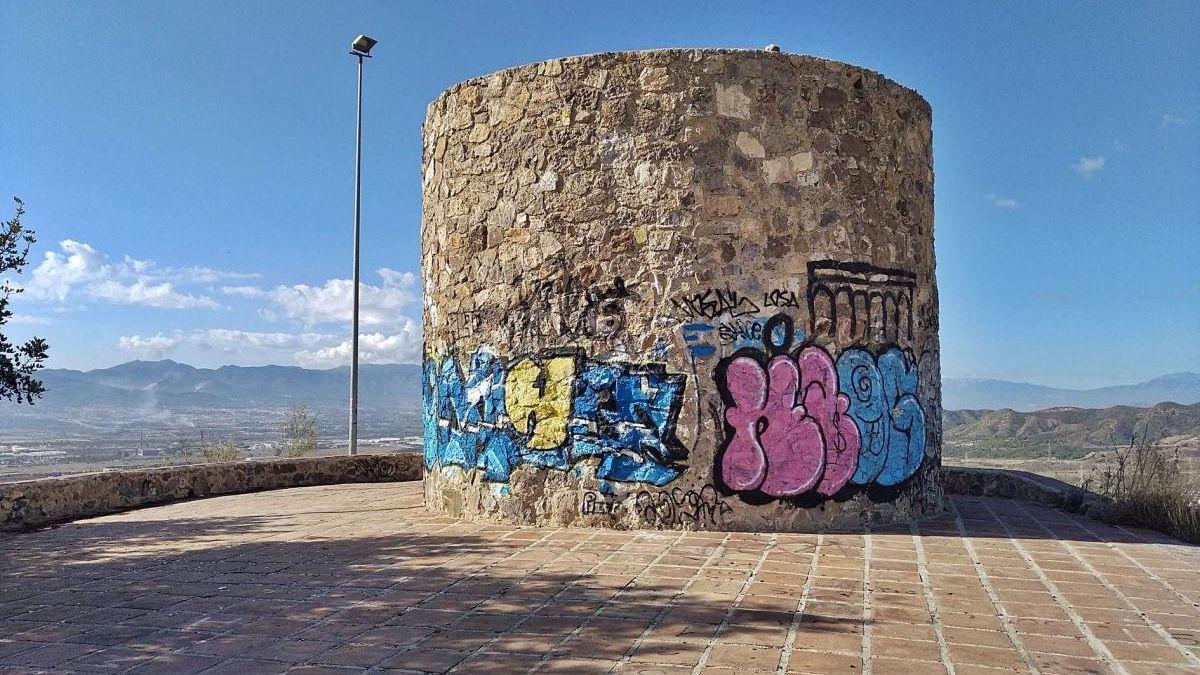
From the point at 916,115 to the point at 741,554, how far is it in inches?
189

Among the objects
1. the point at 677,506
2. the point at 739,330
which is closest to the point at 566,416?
the point at 677,506

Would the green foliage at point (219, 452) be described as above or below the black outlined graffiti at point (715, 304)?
below

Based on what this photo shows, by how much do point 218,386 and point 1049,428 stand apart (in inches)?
5466

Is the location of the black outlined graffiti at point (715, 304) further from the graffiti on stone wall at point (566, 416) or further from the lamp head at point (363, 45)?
the lamp head at point (363, 45)

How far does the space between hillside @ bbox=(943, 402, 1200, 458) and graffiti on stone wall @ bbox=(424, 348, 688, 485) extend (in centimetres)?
2032

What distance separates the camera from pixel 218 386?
14725cm

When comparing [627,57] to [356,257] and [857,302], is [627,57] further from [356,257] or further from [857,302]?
[356,257]

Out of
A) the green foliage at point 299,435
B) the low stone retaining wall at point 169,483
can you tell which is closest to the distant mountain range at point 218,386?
the green foliage at point 299,435

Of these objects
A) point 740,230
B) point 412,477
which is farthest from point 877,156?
point 412,477

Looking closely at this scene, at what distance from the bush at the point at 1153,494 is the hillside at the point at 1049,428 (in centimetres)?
1717

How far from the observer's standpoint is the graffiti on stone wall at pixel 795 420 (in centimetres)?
752

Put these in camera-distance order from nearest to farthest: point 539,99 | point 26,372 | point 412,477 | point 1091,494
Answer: point 539,99 < point 1091,494 < point 26,372 < point 412,477

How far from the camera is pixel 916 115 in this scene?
8.68 m

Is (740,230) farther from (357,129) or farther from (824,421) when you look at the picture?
(357,129)
